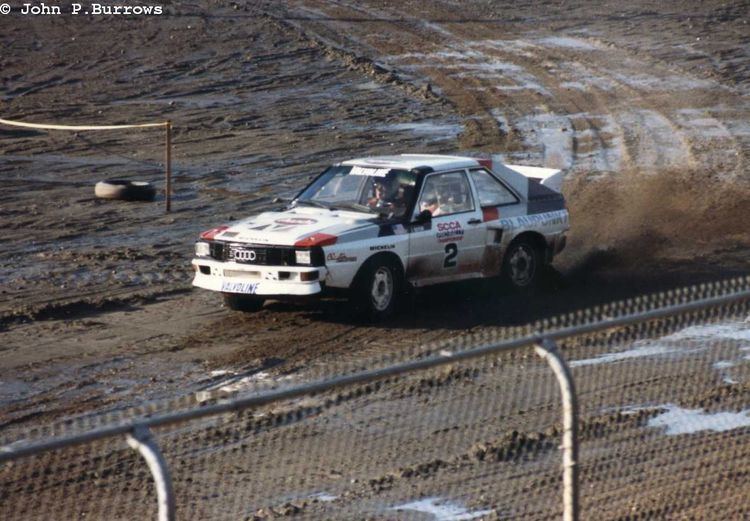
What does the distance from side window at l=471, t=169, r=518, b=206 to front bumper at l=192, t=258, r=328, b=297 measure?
7.20ft

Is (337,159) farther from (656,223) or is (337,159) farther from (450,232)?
(450,232)

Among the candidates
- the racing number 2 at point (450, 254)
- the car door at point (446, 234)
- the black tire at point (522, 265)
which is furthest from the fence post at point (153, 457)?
the black tire at point (522, 265)

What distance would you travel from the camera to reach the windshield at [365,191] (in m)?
12.0

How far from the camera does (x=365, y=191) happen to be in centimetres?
1220

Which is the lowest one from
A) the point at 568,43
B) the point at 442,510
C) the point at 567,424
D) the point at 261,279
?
the point at 261,279

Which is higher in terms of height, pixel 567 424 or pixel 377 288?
pixel 567 424

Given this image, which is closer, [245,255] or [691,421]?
[691,421]

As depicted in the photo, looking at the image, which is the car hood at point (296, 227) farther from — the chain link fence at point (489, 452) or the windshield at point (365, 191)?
the chain link fence at point (489, 452)

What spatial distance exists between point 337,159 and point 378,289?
30.8 feet

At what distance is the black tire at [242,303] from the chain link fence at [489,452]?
5.14m

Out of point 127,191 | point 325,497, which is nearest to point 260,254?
point 325,497

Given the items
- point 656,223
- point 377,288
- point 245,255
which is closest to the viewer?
point 245,255

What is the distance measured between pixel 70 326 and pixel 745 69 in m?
20.9

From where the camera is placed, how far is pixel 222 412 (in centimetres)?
427
